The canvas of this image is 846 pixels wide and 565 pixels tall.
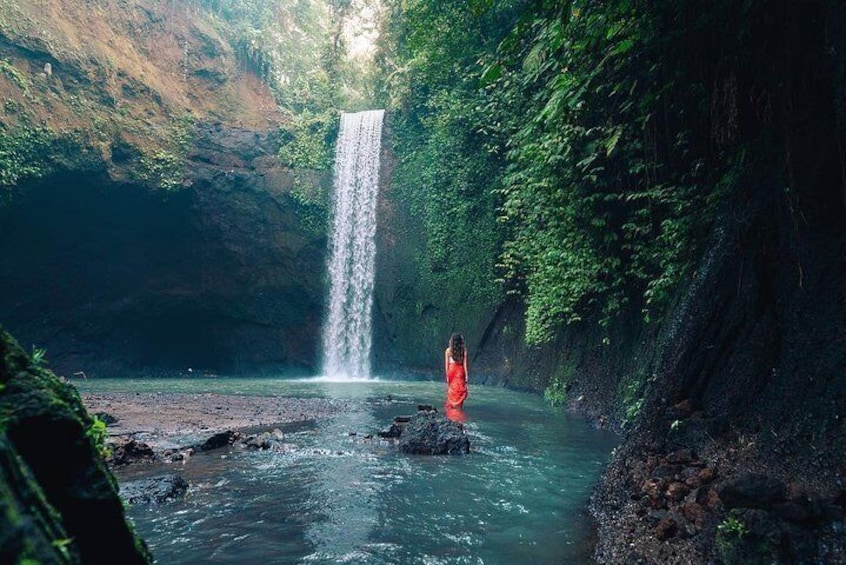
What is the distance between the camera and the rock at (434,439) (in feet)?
21.2

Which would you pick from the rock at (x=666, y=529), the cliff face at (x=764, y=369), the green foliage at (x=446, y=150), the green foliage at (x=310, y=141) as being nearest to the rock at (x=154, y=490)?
the cliff face at (x=764, y=369)

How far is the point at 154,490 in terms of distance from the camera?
14.8 ft

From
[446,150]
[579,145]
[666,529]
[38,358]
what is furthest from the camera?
[446,150]

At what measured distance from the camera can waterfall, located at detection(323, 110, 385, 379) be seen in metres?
20.9

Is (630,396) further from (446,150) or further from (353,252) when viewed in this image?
(353,252)

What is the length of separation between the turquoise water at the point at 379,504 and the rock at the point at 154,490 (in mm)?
130

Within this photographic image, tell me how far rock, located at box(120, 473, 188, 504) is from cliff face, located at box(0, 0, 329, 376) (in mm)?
15927

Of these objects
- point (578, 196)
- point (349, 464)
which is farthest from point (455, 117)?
point (349, 464)

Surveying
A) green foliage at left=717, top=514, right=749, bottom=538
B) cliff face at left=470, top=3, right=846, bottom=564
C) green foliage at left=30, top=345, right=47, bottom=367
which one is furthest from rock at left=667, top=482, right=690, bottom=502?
green foliage at left=30, top=345, right=47, bottom=367

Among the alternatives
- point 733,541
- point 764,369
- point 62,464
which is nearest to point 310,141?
point 764,369

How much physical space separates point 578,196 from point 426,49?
1008 cm

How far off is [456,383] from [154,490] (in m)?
6.22

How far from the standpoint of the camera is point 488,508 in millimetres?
4496

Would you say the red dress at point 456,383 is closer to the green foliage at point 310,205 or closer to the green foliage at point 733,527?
the green foliage at point 733,527
